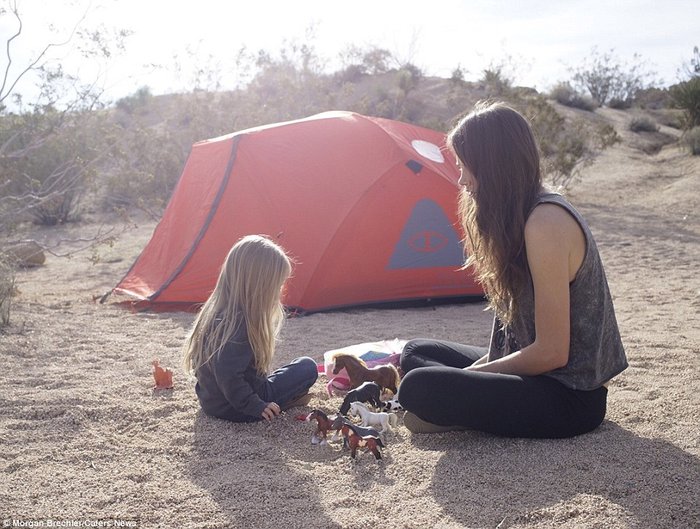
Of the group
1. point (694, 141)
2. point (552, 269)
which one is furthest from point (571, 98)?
point (552, 269)

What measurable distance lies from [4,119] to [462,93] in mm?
11045

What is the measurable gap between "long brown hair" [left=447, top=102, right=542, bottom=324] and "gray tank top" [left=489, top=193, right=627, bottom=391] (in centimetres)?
8

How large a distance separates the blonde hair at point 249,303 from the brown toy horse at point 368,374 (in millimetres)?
495

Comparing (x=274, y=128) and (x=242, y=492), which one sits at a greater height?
(x=274, y=128)

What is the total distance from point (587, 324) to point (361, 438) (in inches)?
37.8

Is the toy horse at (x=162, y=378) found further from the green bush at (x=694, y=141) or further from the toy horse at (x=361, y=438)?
the green bush at (x=694, y=141)

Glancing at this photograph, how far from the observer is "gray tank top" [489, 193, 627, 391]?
272 centimetres

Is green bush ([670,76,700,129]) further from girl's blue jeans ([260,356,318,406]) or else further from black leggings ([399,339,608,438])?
black leggings ([399,339,608,438])

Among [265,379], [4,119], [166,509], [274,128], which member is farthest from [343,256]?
[4,119]

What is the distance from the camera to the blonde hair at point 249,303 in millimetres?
3172

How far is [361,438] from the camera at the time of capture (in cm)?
288

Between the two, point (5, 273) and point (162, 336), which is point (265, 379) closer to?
point (162, 336)

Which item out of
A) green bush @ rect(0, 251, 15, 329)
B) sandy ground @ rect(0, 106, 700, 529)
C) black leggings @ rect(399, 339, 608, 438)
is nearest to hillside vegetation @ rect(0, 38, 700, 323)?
green bush @ rect(0, 251, 15, 329)

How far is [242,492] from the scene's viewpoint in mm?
2598
